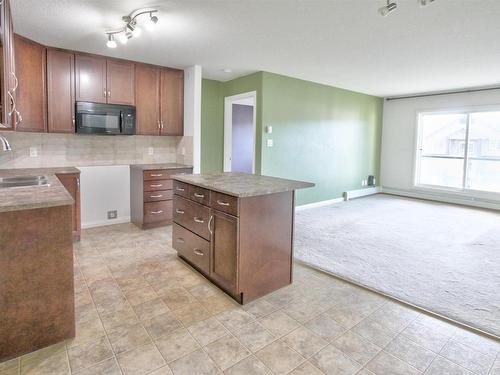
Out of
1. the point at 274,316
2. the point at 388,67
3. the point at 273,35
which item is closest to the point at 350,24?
the point at 273,35

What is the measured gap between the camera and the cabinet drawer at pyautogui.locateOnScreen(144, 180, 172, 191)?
4.17m

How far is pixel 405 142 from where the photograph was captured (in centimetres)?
729

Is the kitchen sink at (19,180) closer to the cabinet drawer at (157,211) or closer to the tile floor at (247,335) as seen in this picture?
the tile floor at (247,335)

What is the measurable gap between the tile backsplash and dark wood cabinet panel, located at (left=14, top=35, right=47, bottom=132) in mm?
369

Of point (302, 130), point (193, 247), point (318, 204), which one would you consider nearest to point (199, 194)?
point (193, 247)

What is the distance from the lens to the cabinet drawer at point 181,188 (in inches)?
115

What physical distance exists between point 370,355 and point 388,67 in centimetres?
409

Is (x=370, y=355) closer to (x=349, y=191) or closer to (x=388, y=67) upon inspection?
(x=388, y=67)

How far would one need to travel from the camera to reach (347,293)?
260 cm

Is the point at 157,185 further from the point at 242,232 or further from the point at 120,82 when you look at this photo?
the point at 242,232

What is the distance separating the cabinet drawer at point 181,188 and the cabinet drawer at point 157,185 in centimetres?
121

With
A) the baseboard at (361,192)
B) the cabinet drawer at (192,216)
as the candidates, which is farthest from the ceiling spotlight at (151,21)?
the baseboard at (361,192)

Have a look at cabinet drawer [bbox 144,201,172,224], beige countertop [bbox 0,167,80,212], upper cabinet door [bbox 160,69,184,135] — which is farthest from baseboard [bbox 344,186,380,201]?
beige countertop [bbox 0,167,80,212]

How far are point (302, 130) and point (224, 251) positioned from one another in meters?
3.67
